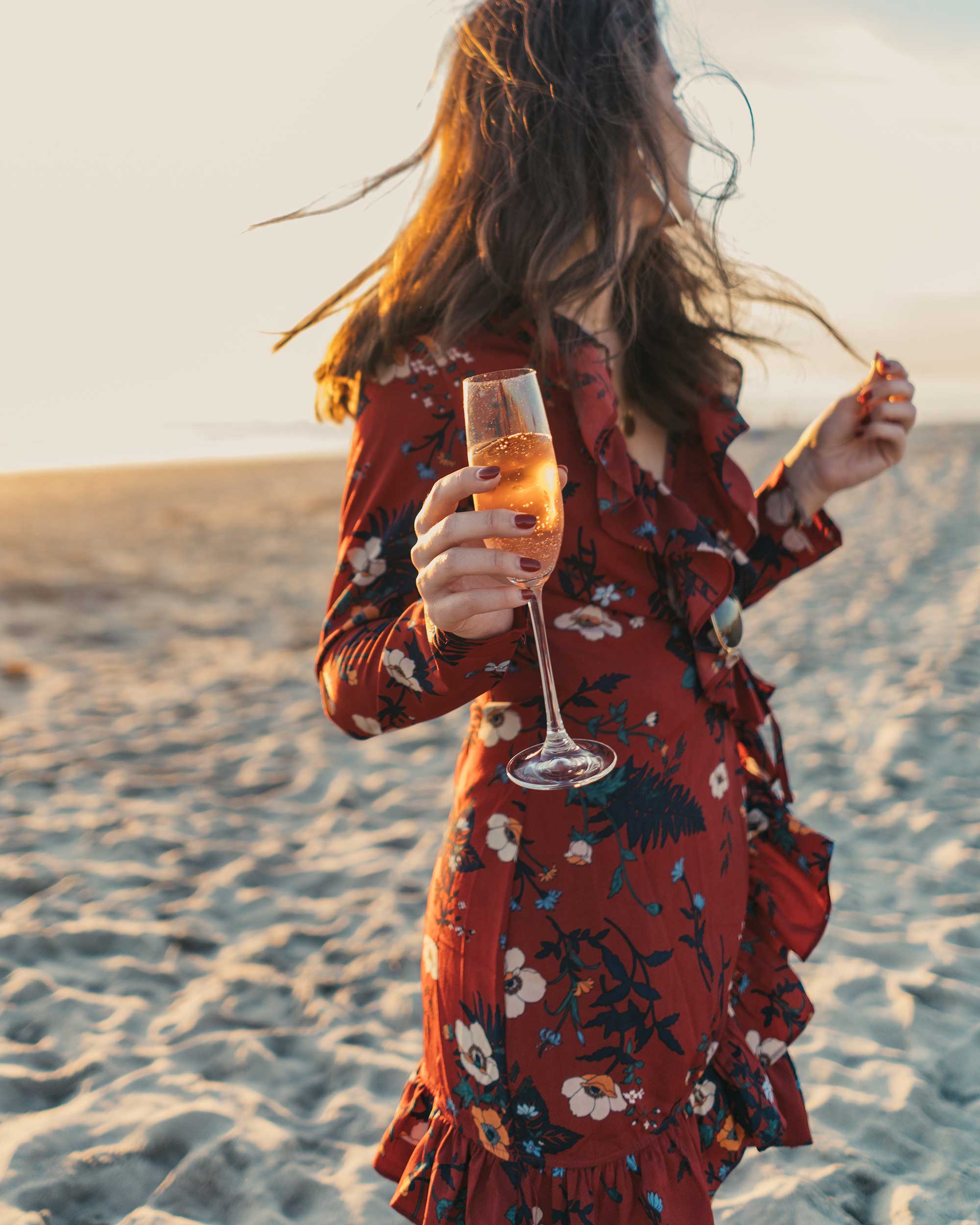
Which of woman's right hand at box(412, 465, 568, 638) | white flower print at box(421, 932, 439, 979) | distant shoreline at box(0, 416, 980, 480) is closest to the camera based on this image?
woman's right hand at box(412, 465, 568, 638)

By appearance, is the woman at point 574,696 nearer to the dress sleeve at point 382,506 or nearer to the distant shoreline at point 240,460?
the dress sleeve at point 382,506

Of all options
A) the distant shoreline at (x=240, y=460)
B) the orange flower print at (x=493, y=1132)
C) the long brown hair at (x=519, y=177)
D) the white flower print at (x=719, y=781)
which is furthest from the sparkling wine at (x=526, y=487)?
the distant shoreline at (x=240, y=460)

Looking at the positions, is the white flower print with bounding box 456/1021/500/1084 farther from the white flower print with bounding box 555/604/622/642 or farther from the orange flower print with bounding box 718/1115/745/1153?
the white flower print with bounding box 555/604/622/642

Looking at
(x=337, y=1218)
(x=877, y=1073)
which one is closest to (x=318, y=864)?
(x=337, y=1218)

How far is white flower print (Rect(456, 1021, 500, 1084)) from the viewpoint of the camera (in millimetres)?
1341

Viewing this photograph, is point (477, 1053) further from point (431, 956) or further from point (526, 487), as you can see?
point (526, 487)

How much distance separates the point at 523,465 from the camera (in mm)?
1183

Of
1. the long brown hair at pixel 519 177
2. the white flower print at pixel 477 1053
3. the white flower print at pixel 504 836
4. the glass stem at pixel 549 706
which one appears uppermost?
the long brown hair at pixel 519 177

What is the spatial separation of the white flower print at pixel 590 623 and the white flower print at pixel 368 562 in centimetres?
28

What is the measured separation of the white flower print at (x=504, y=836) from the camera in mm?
1375

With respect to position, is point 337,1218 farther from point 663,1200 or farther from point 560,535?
point 560,535

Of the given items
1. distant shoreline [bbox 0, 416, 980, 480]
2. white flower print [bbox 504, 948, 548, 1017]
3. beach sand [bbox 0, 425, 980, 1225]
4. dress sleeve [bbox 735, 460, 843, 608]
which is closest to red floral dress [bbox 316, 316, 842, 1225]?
white flower print [bbox 504, 948, 548, 1017]

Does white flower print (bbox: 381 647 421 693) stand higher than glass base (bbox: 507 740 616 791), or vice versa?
white flower print (bbox: 381 647 421 693)

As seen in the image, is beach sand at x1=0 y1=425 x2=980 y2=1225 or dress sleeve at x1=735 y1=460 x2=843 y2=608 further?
beach sand at x1=0 y1=425 x2=980 y2=1225
